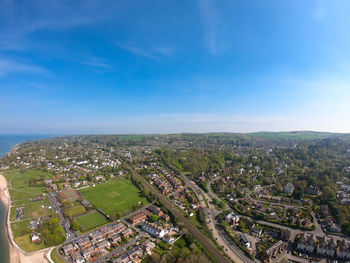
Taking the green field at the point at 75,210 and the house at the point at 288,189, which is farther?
the house at the point at 288,189

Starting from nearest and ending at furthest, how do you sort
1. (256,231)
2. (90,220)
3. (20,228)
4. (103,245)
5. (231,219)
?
(103,245)
(256,231)
(20,228)
(231,219)
(90,220)

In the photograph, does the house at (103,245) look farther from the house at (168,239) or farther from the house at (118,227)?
the house at (168,239)

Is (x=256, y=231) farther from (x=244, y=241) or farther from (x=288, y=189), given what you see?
(x=288, y=189)

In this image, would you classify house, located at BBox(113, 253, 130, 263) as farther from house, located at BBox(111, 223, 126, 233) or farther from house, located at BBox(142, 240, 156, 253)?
house, located at BBox(111, 223, 126, 233)

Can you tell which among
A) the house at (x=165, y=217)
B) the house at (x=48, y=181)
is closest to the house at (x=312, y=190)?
the house at (x=165, y=217)

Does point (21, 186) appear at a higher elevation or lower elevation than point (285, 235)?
lower

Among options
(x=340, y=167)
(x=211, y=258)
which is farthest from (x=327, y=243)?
(x=340, y=167)

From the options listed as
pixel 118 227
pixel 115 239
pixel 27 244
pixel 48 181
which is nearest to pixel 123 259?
pixel 115 239
